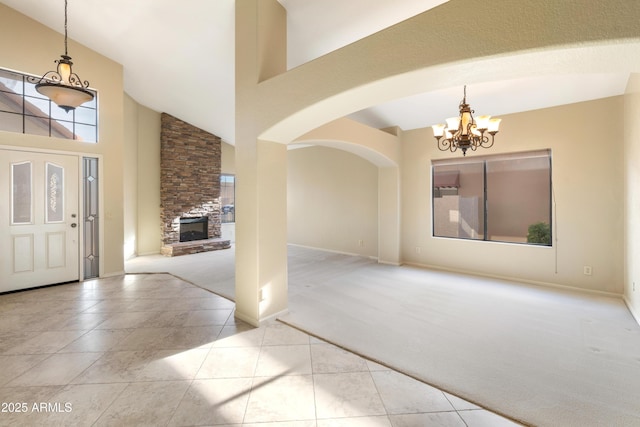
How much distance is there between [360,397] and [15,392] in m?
2.50

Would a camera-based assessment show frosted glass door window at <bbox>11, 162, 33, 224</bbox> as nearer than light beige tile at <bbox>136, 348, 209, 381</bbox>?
No

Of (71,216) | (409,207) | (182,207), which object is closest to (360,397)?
(409,207)

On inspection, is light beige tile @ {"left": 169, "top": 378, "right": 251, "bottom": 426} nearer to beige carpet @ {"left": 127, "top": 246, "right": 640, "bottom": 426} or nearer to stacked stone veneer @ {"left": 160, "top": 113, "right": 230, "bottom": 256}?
beige carpet @ {"left": 127, "top": 246, "right": 640, "bottom": 426}

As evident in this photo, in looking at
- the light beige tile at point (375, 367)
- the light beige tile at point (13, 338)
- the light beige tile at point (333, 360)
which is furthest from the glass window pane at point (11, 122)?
the light beige tile at point (375, 367)

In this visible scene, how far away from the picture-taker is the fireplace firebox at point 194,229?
25.5 ft

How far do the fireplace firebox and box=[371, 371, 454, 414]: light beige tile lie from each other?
7.04m

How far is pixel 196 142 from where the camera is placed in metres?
7.85

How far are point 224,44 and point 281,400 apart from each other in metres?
4.54

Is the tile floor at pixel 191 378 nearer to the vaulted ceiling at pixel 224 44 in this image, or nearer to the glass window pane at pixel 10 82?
the glass window pane at pixel 10 82

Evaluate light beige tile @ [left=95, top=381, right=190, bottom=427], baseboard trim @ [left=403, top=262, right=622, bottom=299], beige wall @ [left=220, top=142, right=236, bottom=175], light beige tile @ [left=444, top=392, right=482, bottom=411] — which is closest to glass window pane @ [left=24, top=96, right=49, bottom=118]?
beige wall @ [left=220, top=142, right=236, bottom=175]

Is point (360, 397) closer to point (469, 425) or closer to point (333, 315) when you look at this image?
point (469, 425)

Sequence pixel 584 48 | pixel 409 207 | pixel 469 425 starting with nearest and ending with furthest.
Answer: pixel 584 48, pixel 469 425, pixel 409 207

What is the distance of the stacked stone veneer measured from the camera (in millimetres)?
7273

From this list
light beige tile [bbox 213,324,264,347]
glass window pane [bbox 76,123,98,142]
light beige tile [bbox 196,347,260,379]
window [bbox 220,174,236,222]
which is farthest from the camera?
window [bbox 220,174,236,222]
